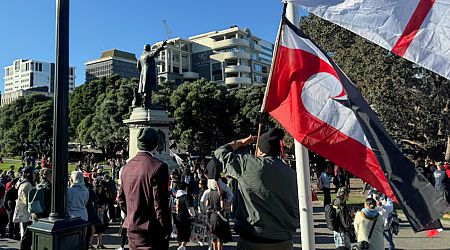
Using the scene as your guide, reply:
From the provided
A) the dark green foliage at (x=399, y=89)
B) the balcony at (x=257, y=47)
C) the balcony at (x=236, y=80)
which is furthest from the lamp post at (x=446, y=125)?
the balcony at (x=257, y=47)

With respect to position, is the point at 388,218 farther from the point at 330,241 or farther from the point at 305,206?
the point at 305,206

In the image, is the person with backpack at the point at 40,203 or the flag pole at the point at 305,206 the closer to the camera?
the flag pole at the point at 305,206

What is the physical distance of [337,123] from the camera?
413cm

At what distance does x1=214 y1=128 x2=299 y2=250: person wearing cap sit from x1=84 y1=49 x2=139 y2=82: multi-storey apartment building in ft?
395

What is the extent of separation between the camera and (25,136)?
2475 inches

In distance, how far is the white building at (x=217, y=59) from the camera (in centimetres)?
8606

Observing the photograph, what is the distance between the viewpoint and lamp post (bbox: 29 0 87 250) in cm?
457

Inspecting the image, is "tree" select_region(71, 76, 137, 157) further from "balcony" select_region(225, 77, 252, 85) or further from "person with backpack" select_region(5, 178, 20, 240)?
"balcony" select_region(225, 77, 252, 85)

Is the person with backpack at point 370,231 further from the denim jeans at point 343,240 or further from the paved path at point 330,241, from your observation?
the paved path at point 330,241

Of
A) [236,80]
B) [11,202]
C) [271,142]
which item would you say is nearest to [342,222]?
[271,142]

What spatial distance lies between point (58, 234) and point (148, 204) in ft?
3.55

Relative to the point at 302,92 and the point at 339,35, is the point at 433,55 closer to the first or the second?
the point at 302,92

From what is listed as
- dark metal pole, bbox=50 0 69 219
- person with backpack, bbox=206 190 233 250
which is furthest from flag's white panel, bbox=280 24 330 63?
person with backpack, bbox=206 190 233 250

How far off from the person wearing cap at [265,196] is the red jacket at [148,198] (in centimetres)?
69
